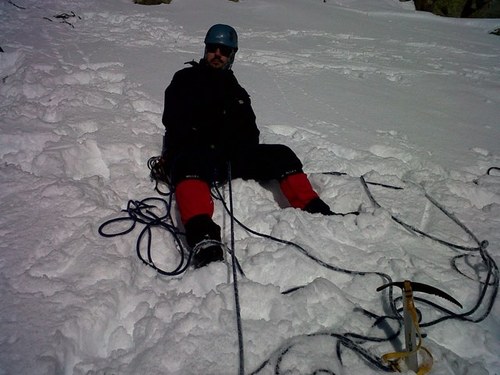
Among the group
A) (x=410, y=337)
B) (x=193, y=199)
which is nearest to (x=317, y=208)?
(x=193, y=199)

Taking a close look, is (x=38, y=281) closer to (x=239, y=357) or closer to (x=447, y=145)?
(x=239, y=357)

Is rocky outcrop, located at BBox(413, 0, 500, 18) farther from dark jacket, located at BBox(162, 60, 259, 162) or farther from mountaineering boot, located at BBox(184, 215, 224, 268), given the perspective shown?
mountaineering boot, located at BBox(184, 215, 224, 268)

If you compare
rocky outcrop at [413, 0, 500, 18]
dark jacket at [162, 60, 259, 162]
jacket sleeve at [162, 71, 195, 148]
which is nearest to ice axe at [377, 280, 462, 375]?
dark jacket at [162, 60, 259, 162]

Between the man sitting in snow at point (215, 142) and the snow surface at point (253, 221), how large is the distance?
0.67 ft

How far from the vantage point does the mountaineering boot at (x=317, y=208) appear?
247 centimetres

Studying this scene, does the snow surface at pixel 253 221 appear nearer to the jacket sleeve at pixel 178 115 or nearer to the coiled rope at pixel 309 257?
the coiled rope at pixel 309 257

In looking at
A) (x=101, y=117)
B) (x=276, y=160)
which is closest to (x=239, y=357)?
(x=276, y=160)

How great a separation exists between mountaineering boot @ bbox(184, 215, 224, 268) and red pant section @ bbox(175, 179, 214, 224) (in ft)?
0.19

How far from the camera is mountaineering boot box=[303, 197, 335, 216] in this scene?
2.47 metres

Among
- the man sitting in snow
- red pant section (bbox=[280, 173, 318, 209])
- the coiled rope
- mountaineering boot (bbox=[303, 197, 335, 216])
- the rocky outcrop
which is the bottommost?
the coiled rope

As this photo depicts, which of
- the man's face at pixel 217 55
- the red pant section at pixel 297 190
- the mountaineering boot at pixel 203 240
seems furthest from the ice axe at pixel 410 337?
the man's face at pixel 217 55

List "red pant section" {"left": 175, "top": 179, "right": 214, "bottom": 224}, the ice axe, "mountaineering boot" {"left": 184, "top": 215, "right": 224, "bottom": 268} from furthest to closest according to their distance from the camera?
"red pant section" {"left": 175, "top": 179, "right": 214, "bottom": 224}
"mountaineering boot" {"left": 184, "top": 215, "right": 224, "bottom": 268}
the ice axe

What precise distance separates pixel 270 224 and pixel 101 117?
2.07 meters

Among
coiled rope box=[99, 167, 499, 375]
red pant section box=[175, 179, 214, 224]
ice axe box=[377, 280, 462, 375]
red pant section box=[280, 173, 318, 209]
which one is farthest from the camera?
red pant section box=[280, 173, 318, 209]
